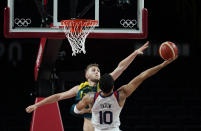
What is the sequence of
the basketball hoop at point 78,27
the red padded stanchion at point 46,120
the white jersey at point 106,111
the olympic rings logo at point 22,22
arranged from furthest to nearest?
the red padded stanchion at point 46,120, the olympic rings logo at point 22,22, the basketball hoop at point 78,27, the white jersey at point 106,111

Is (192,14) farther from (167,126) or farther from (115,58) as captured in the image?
(167,126)

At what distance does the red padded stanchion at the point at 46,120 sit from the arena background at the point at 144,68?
7.72ft

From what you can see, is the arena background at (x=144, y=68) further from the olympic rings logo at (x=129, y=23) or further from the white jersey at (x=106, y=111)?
the white jersey at (x=106, y=111)

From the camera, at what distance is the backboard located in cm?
527

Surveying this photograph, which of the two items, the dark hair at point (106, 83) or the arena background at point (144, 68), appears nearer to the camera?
the dark hair at point (106, 83)

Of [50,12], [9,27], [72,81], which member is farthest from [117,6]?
[72,81]

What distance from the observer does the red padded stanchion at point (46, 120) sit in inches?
245

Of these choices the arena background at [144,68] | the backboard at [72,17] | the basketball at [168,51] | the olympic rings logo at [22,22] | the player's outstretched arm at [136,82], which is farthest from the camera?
the arena background at [144,68]

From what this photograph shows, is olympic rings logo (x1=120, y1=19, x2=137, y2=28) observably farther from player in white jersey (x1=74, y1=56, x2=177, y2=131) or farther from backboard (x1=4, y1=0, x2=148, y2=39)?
player in white jersey (x1=74, y1=56, x2=177, y2=131)

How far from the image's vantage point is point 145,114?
9.37m

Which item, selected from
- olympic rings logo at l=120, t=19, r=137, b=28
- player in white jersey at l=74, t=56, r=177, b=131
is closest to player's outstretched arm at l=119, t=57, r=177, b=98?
player in white jersey at l=74, t=56, r=177, b=131

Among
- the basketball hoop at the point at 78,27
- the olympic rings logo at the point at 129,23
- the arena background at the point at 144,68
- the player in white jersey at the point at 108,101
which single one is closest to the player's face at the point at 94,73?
the basketball hoop at the point at 78,27

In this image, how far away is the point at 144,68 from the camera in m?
9.55

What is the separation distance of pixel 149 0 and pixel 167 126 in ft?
10.5
